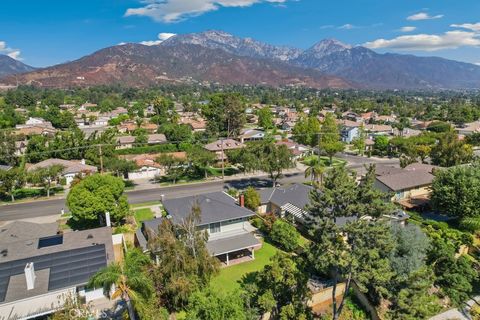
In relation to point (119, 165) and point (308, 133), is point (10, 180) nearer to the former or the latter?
point (119, 165)

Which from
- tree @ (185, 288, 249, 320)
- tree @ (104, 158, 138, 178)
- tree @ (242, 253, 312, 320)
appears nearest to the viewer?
tree @ (185, 288, 249, 320)

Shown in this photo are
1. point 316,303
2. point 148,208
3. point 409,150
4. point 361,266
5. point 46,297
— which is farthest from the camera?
point 409,150

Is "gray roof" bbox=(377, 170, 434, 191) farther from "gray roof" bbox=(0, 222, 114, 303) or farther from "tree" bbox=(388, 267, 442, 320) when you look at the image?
"gray roof" bbox=(0, 222, 114, 303)

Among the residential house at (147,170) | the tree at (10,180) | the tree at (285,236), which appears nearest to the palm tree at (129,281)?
the tree at (285,236)

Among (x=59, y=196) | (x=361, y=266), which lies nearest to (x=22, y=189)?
(x=59, y=196)

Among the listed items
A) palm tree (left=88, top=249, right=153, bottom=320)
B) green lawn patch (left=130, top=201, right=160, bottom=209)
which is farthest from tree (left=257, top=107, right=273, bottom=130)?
palm tree (left=88, top=249, right=153, bottom=320)

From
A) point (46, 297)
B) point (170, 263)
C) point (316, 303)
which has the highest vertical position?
point (170, 263)

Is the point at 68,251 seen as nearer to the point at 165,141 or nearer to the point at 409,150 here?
the point at 165,141
